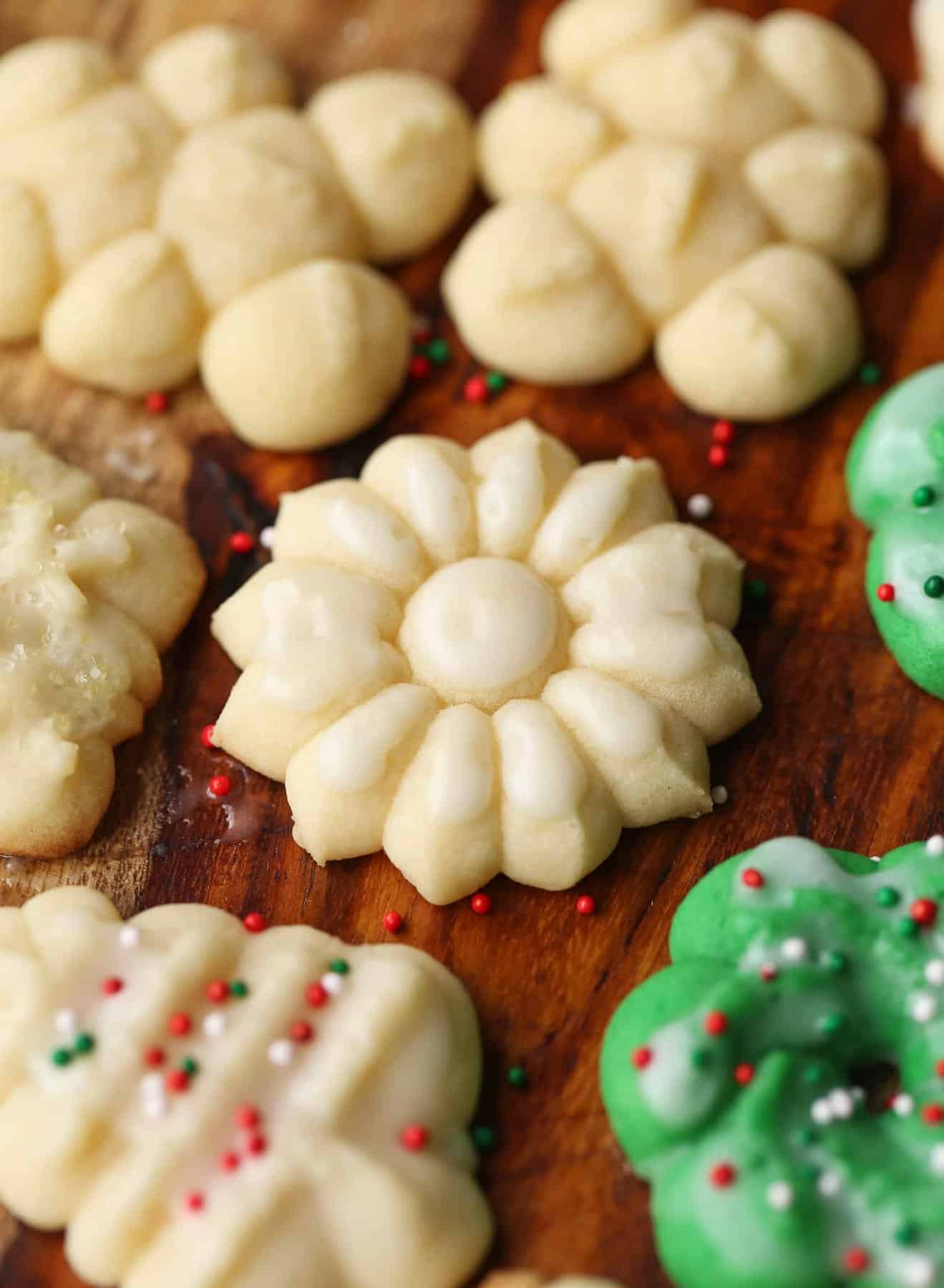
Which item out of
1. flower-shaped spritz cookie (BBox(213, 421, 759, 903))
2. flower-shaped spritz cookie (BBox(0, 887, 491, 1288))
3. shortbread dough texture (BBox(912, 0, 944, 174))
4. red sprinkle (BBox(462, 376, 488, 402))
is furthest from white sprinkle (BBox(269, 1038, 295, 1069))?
shortbread dough texture (BBox(912, 0, 944, 174))

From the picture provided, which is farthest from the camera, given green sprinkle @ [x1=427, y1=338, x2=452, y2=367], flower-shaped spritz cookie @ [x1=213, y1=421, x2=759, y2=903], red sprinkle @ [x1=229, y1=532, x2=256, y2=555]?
green sprinkle @ [x1=427, y1=338, x2=452, y2=367]

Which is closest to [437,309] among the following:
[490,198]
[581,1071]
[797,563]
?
[490,198]

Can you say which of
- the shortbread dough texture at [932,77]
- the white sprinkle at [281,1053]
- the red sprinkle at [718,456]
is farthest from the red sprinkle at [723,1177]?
the shortbread dough texture at [932,77]

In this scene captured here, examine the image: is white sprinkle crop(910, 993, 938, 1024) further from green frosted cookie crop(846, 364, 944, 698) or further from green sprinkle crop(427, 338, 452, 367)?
green sprinkle crop(427, 338, 452, 367)

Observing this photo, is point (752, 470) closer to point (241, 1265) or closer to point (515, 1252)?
point (515, 1252)

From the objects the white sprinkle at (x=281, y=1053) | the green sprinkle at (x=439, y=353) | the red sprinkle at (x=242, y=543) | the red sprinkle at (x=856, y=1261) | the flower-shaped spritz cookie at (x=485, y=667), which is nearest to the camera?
the red sprinkle at (x=856, y=1261)

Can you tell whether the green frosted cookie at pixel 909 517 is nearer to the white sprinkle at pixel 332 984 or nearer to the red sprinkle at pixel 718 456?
the red sprinkle at pixel 718 456
